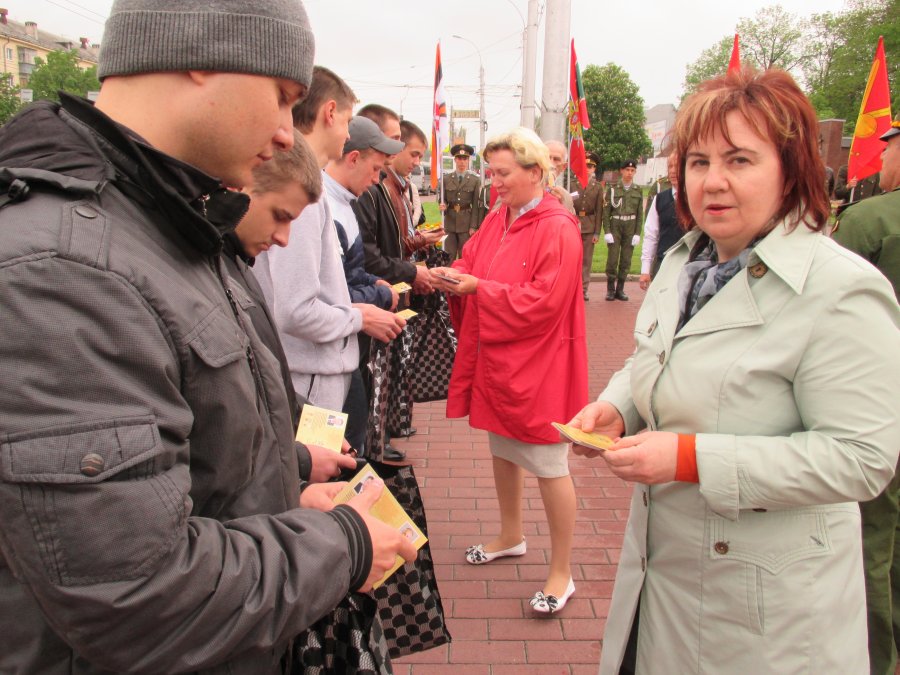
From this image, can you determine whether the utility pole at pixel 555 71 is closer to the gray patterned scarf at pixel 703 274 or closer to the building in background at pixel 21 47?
the gray patterned scarf at pixel 703 274

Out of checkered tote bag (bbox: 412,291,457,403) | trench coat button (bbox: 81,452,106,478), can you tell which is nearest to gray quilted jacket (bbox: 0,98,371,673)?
trench coat button (bbox: 81,452,106,478)

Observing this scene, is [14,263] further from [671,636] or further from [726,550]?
[671,636]

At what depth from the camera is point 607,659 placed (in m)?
1.98

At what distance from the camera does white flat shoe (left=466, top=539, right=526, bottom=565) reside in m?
3.49

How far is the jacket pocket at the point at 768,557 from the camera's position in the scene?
1.57m

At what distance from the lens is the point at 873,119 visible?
661 centimetres

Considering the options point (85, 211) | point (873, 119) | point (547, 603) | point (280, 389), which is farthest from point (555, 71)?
point (85, 211)

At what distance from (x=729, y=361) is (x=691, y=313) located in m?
0.27

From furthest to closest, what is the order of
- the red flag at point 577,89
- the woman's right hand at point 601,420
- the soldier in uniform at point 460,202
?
1. the soldier in uniform at point 460,202
2. the red flag at point 577,89
3. the woman's right hand at point 601,420

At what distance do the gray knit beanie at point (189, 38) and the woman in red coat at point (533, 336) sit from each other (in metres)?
2.09

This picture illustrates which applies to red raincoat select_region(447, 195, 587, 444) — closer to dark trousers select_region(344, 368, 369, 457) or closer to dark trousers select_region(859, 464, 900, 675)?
dark trousers select_region(344, 368, 369, 457)

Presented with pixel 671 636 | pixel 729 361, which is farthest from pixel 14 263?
pixel 671 636

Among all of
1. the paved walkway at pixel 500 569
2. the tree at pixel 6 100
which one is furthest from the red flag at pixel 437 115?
the tree at pixel 6 100

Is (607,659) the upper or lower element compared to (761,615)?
lower
